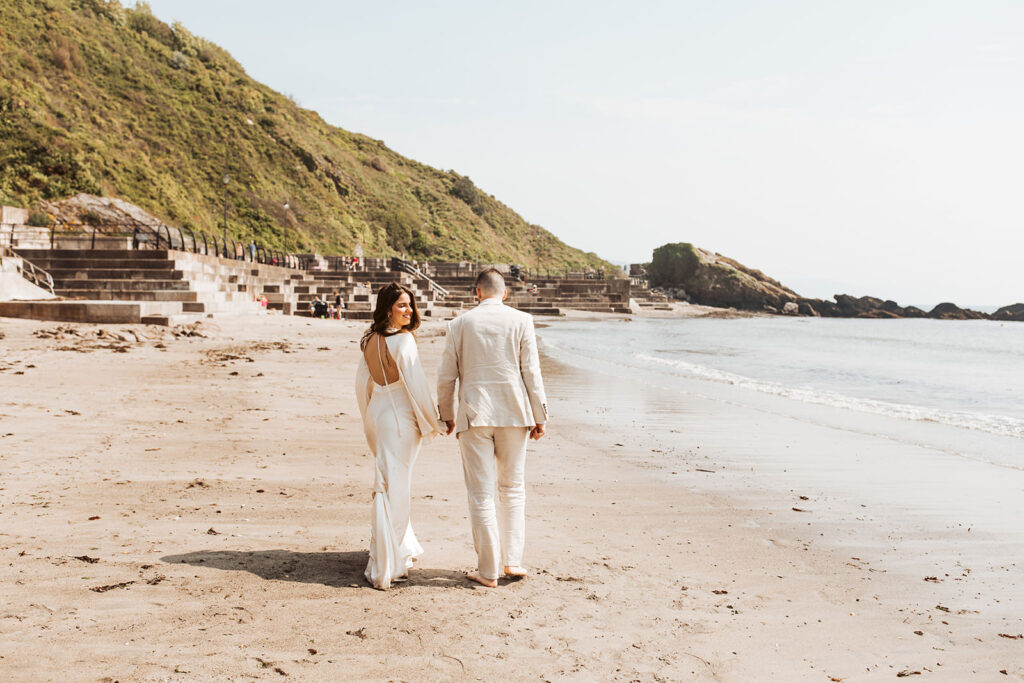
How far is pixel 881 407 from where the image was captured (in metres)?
14.9

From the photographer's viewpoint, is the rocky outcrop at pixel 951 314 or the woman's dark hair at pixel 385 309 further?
the rocky outcrop at pixel 951 314

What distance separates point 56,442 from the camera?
7176 mm

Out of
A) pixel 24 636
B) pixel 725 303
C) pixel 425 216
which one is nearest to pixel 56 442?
pixel 24 636

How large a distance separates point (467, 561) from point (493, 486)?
0.59 m

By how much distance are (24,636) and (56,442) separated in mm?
4209

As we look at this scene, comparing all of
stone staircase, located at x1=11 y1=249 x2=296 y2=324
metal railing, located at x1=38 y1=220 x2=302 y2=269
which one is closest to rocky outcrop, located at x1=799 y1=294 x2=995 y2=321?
metal railing, located at x1=38 y1=220 x2=302 y2=269

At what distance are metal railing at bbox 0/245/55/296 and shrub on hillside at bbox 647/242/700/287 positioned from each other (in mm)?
83567

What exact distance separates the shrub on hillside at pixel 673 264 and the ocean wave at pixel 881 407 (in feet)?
263

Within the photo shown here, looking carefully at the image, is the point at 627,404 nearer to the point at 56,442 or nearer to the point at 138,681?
the point at 56,442

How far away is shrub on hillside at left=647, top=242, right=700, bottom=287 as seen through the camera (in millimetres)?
98875

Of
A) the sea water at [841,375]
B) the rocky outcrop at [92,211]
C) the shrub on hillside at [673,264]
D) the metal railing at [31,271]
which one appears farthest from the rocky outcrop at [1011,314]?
the metal railing at [31,271]

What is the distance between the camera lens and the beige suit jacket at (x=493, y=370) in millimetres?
4574

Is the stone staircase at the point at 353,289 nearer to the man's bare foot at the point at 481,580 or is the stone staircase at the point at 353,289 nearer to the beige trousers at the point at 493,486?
the beige trousers at the point at 493,486

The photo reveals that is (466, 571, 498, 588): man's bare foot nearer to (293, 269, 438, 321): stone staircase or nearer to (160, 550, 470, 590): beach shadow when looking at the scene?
(160, 550, 470, 590): beach shadow
